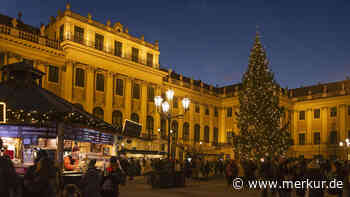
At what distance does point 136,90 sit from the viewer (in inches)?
1577

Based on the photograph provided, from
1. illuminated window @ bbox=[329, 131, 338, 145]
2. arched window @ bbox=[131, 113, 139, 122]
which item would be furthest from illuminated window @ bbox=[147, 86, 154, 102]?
illuminated window @ bbox=[329, 131, 338, 145]

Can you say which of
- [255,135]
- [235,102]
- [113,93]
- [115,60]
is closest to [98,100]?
[113,93]

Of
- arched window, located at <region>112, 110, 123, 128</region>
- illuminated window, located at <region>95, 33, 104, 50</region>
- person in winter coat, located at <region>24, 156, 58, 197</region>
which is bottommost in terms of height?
person in winter coat, located at <region>24, 156, 58, 197</region>

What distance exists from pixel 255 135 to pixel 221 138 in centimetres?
2877

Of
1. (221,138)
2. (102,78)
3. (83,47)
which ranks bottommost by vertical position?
(221,138)

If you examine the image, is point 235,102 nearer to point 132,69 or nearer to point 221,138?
point 221,138

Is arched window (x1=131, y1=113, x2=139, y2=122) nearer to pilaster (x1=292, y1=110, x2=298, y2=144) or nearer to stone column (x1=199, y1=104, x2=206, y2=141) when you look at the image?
stone column (x1=199, y1=104, x2=206, y2=141)

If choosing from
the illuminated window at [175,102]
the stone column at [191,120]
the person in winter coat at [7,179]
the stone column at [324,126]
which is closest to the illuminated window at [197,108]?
the stone column at [191,120]

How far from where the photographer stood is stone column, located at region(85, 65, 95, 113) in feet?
113

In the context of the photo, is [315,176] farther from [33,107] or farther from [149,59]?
[149,59]

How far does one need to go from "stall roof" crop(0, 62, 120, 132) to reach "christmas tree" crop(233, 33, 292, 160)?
1565cm

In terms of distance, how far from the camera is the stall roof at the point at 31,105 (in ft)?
37.3

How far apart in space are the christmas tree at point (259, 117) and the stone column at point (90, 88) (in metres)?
14.6

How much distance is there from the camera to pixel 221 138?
55625mm
